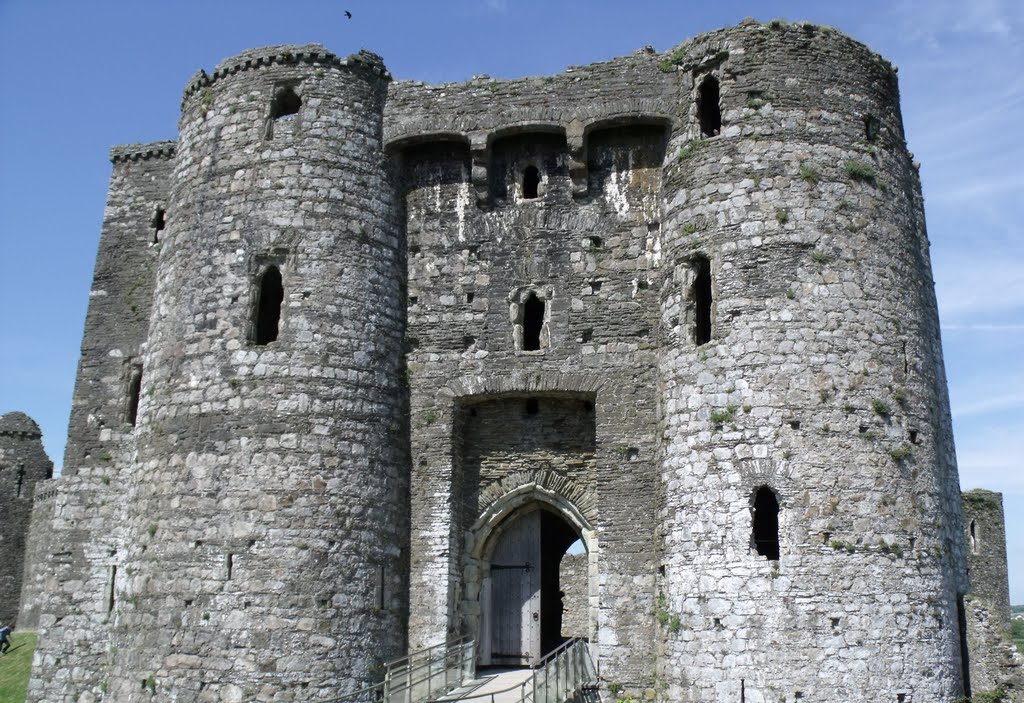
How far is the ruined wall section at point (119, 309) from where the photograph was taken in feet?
64.8

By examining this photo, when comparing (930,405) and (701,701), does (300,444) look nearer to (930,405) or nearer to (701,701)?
(701,701)

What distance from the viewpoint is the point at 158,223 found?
2089cm

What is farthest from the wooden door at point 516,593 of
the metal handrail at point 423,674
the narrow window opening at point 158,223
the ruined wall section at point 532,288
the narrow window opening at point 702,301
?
the narrow window opening at point 158,223

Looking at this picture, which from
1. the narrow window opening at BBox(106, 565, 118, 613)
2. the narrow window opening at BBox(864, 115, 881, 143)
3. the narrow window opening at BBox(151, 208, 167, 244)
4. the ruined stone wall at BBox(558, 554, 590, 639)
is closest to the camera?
the narrow window opening at BBox(864, 115, 881, 143)

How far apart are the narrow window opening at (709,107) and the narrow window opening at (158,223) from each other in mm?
10621

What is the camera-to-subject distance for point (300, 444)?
15.7 meters

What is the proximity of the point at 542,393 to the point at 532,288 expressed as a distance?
5.75 feet

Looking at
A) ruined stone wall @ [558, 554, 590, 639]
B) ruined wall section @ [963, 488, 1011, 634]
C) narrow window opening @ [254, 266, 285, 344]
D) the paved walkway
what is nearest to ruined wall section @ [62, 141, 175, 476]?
narrow window opening @ [254, 266, 285, 344]

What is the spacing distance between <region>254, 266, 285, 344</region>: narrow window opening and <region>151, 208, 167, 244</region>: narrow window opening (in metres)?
4.97

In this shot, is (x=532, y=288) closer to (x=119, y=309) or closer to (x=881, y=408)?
(x=881, y=408)

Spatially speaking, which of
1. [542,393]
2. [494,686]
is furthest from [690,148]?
[494,686]

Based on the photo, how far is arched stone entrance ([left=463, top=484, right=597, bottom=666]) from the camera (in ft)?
55.9

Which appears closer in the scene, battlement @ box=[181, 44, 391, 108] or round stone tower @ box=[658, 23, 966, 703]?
round stone tower @ box=[658, 23, 966, 703]

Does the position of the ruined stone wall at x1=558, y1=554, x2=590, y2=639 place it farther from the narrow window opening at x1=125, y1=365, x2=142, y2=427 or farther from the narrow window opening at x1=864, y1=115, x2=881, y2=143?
the narrow window opening at x1=864, y1=115, x2=881, y2=143
